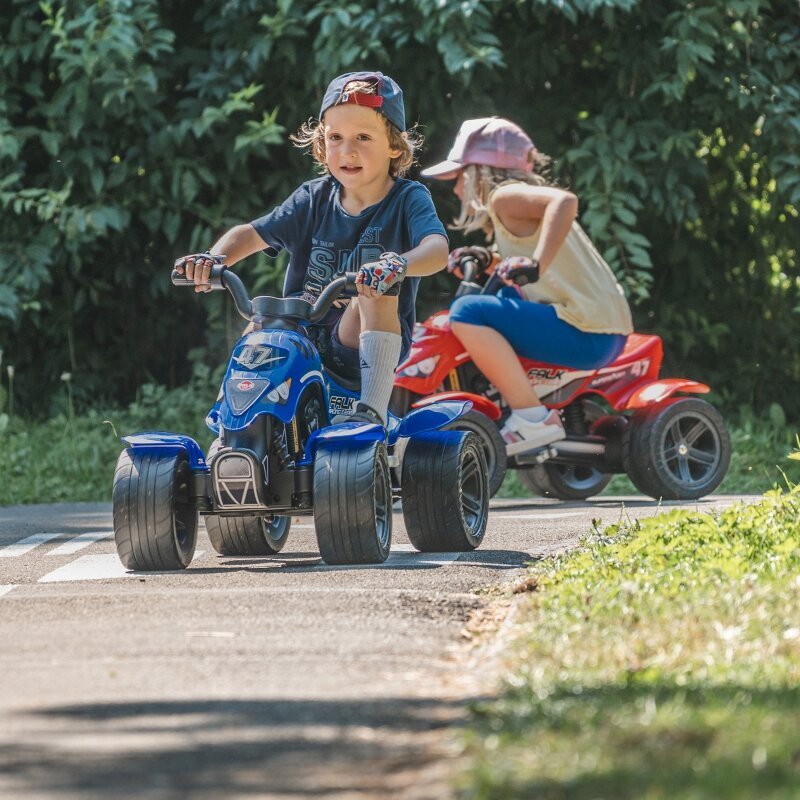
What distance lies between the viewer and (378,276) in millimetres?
6320

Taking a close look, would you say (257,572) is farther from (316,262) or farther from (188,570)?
(316,262)

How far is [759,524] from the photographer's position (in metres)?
6.20

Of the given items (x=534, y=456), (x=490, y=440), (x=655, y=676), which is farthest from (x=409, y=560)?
(x=534, y=456)

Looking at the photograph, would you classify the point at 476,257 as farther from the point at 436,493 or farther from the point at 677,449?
the point at 436,493

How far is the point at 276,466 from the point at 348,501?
31cm

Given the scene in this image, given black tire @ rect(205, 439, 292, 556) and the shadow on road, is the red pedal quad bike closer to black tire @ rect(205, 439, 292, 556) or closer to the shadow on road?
black tire @ rect(205, 439, 292, 556)

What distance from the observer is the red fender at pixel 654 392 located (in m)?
9.55

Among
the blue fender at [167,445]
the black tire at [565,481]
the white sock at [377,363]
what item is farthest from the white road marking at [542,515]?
the blue fender at [167,445]

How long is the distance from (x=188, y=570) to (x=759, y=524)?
193 centimetres

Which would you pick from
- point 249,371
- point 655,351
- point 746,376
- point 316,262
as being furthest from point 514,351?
point 746,376

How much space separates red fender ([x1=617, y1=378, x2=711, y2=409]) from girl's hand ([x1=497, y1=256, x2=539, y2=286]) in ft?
3.28

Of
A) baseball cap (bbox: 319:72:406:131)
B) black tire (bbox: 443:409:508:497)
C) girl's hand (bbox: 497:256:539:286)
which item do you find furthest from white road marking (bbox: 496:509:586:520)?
baseball cap (bbox: 319:72:406:131)

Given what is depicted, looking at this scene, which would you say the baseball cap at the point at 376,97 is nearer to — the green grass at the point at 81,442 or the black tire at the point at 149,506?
the black tire at the point at 149,506

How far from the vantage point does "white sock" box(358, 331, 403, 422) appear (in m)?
6.77
